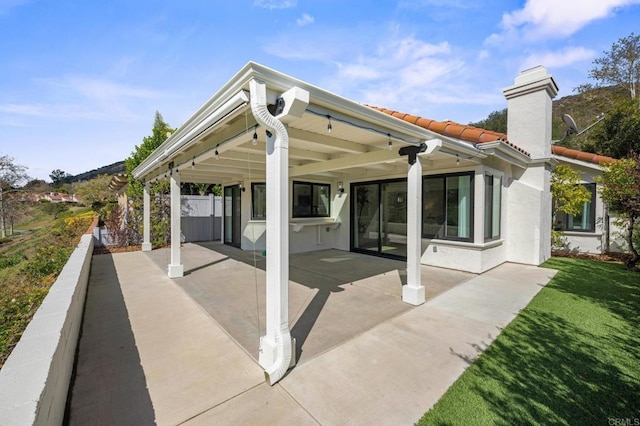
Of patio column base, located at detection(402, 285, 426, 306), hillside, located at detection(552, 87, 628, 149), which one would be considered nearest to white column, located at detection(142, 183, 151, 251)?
patio column base, located at detection(402, 285, 426, 306)

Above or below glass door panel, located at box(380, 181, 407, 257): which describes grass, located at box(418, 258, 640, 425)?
below

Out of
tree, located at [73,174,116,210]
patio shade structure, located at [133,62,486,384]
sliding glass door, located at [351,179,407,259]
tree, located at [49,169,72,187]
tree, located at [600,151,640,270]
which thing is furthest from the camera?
tree, located at [49,169,72,187]

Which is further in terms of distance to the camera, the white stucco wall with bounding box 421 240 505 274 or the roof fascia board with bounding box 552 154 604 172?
the roof fascia board with bounding box 552 154 604 172

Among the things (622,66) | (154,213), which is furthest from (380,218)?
(622,66)

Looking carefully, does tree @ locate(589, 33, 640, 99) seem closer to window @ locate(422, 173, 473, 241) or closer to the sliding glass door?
window @ locate(422, 173, 473, 241)

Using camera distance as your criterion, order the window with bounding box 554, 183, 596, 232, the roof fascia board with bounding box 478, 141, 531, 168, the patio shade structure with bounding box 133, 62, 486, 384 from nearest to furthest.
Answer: the patio shade structure with bounding box 133, 62, 486, 384
the roof fascia board with bounding box 478, 141, 531, 168
the window with bounding box 554, 183, 596, 232

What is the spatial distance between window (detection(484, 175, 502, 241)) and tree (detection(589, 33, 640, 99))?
73.8 feet

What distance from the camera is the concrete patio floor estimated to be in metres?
2.39

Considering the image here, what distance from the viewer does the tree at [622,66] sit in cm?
2017

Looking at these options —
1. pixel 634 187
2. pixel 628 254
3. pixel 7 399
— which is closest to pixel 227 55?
pixel 7 399

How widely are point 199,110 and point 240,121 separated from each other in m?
0.59

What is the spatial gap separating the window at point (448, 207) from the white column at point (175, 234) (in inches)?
244

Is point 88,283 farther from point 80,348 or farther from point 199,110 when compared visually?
point 199,110

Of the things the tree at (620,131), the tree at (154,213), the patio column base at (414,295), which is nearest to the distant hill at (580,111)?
the tree at (620,131)
